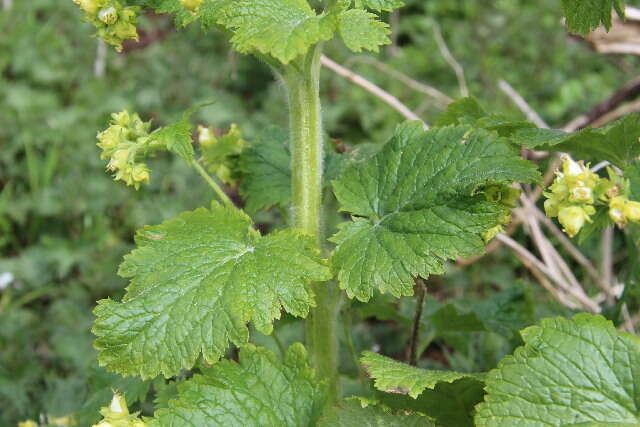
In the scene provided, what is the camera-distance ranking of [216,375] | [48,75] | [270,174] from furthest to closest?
[48,75]
[270,174]
[216,375]

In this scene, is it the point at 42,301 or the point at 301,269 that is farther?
the point at 42,301

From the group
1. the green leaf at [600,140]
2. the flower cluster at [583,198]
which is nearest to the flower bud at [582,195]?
the flower cluster at [583,198]

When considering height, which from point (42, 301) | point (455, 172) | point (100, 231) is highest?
point (455, 172)

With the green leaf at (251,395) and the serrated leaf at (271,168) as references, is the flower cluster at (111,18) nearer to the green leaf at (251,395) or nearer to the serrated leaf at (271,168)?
the serrated leaf at (271,168)

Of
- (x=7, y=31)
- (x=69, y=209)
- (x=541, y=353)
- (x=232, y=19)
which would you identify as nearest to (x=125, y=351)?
(x=232, y=19)

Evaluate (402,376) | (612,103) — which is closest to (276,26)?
(402,376)

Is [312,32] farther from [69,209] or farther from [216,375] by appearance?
[69,209]
